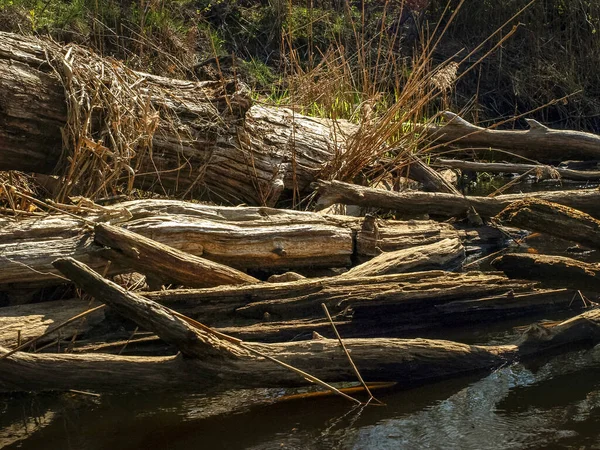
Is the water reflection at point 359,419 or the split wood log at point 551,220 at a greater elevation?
the split wood log at point 551,220

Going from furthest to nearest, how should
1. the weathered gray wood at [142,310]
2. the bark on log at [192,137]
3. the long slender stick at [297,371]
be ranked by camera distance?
the bark on log at [192,137] → the long slender stick at [297,371] → the weathered gray wood at [142,310]

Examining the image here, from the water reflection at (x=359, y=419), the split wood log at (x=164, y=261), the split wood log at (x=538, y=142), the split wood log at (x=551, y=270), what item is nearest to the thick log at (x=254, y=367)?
the water reflection at (x=359, y=419)

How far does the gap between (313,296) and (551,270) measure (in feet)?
3.55

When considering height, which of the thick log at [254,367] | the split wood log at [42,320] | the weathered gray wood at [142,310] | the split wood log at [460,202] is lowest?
the split wood log at [42,320]

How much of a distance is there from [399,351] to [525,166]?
4338 millimetres

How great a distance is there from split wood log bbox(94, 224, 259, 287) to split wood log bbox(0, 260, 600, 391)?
730 mm

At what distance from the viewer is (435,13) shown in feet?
39.9

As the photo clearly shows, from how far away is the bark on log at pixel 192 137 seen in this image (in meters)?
4.81

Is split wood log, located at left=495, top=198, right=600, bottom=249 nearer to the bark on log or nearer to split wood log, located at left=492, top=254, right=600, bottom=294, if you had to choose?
split wood log, located at left=492, top=254, right=600, bottom=294

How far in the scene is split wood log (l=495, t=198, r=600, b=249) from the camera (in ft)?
12.5

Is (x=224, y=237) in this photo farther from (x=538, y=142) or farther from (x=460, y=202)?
(x=538, y=142)

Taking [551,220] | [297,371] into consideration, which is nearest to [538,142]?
[551,220]

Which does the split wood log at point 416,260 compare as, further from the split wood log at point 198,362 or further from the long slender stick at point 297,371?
the long slender stick at point 297,371

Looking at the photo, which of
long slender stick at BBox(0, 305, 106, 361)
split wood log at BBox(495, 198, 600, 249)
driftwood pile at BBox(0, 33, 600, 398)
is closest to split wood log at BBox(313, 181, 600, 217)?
driftwood pile at BBox(0, 33, 600, 398)
